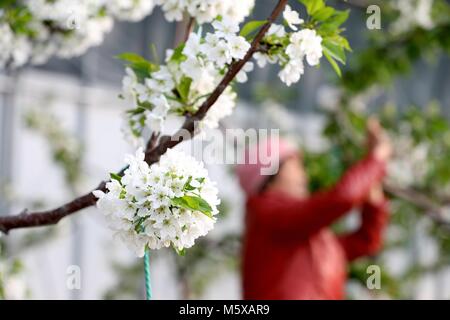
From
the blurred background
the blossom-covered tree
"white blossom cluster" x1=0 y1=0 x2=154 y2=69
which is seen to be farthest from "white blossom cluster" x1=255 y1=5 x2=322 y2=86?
the blurred background

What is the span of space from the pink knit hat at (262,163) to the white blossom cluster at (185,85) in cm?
139

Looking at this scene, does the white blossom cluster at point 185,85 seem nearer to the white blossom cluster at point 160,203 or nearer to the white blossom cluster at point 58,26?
the white blossom cluster at point 160,203

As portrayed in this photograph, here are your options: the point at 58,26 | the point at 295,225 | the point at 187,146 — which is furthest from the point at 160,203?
the point at 295,225

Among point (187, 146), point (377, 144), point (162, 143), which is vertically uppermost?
point (377, 144)

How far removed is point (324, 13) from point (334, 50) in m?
0.07

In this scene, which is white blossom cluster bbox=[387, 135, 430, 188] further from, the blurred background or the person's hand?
the person's hand

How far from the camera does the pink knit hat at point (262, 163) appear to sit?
2.92 m

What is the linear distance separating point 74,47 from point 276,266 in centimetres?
109

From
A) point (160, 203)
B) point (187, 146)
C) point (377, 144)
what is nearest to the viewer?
point (160, 203)

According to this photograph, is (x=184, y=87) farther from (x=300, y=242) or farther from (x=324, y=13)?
(x=300, y=242)

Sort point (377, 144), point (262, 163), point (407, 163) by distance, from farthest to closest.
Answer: point (407, 163) → point (262, 163) → point (377, 144)

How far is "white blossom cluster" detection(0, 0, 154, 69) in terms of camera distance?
1.96m

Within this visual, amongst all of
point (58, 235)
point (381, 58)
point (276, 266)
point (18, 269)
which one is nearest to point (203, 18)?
point (18, 269)

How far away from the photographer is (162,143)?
1.40 meters
